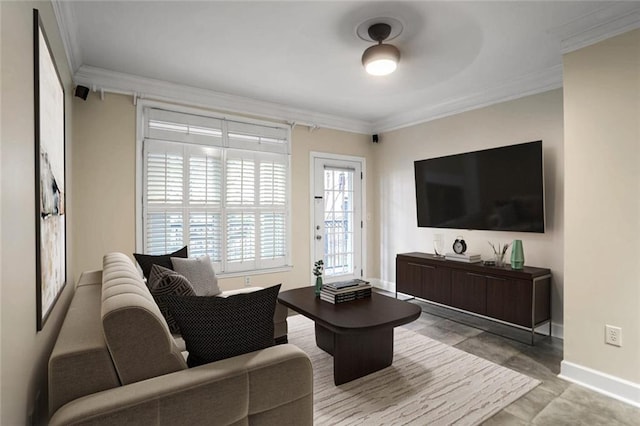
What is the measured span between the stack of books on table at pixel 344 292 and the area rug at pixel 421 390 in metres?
0.51

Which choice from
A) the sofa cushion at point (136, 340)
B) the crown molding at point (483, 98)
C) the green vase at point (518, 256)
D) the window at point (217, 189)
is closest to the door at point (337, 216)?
the window at point (217, 189)

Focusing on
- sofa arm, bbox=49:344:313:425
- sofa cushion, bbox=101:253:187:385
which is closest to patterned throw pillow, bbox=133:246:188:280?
sofa cushion, bbox=101:253:187:385

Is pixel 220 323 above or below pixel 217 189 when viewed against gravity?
below

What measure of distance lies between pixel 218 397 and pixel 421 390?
164 cm

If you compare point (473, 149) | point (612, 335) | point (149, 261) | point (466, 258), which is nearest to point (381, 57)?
point (473, 149)

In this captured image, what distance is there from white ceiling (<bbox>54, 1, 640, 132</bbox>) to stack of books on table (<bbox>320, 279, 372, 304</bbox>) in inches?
79.5

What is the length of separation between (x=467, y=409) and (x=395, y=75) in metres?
2.91

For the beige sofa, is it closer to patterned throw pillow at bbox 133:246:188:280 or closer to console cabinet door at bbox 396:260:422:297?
patterned throw pillow at bbox 133:246:188:280

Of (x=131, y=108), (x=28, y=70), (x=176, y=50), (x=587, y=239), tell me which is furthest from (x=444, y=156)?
(x=28, y=70)

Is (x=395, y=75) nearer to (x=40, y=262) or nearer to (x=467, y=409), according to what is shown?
(x=467, y=409)

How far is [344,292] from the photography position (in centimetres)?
283

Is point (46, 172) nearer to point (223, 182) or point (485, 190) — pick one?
point (223, 182)

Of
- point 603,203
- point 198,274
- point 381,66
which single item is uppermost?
point 381,66

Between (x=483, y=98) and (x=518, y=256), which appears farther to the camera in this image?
(x=483, y=98)
